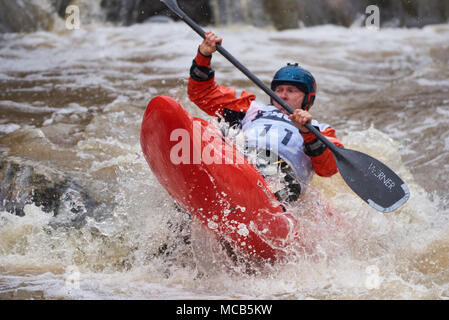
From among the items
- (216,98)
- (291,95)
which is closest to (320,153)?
(291,95)

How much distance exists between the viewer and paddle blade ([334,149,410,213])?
3369 mm

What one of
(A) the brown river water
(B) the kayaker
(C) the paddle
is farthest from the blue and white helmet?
(A) the brown river water

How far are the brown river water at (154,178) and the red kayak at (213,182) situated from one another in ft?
0.61

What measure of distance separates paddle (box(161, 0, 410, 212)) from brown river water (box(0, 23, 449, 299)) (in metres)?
0.37

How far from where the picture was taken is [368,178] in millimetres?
3436

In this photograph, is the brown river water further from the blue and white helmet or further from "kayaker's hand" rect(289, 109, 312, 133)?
the blue and white helmet

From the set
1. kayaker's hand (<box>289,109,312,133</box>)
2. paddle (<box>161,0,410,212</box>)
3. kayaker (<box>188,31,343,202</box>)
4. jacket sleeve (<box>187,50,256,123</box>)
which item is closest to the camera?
kayaker's hand (<box>289,109,312,133</box>)

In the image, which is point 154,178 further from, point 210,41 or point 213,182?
point 210,41

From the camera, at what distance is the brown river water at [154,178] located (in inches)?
121

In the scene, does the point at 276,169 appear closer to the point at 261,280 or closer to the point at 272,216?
the point at 272,216

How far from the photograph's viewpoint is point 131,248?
3.56 meters

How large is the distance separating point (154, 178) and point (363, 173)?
55.4 inches

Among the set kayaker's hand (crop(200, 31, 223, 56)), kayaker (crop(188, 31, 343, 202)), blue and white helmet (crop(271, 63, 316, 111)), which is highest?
kayaker's hand (crop(200, 31, 223, 56))

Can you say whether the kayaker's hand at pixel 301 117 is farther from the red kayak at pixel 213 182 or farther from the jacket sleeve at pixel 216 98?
the jacket sleeve at pixel 216 98
